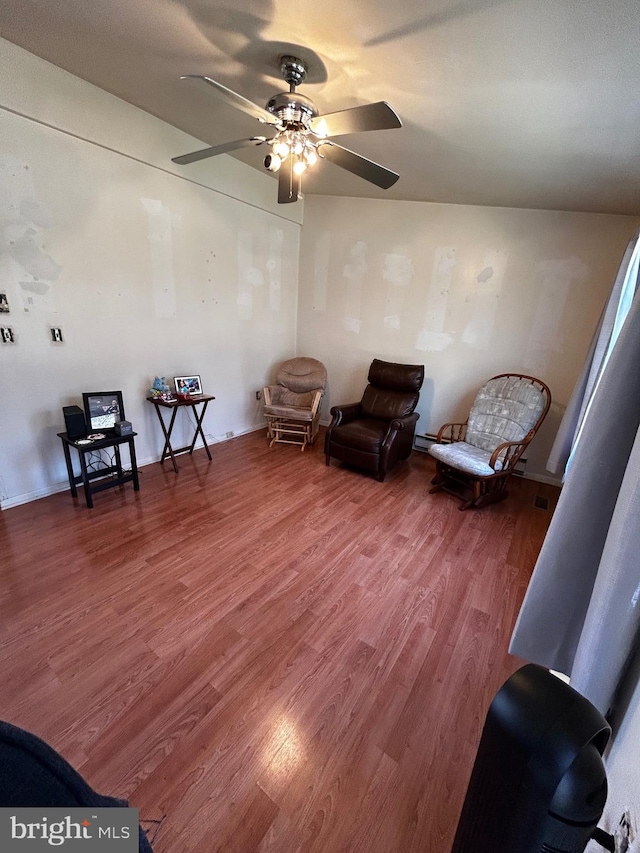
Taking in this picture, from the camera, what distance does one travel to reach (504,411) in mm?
3268

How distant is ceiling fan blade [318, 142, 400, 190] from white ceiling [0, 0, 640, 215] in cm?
34

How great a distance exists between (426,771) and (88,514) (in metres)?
2.53

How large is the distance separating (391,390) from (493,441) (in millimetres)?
1187

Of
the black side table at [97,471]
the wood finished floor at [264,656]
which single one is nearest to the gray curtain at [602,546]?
the wood finished floor at [264,656]

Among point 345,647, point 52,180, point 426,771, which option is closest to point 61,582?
point 345,647

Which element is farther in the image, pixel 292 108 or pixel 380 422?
pixel 380 422

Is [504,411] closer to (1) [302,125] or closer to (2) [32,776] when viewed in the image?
(1) [302,125]

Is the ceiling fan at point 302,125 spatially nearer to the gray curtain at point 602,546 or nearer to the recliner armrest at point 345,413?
the gray curtain at point 602,546

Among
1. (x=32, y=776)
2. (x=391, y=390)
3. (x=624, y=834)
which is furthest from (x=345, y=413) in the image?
(x=32, y=776)

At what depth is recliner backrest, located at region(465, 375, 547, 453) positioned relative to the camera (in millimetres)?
3118

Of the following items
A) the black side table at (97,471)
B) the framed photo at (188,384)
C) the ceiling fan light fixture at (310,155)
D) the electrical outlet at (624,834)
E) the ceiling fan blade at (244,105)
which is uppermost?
the ceiling fan blade at (244,105)

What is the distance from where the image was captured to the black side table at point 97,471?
100 inches

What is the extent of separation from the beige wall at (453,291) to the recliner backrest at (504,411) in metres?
0.40

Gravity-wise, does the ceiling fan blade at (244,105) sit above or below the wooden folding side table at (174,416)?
above
